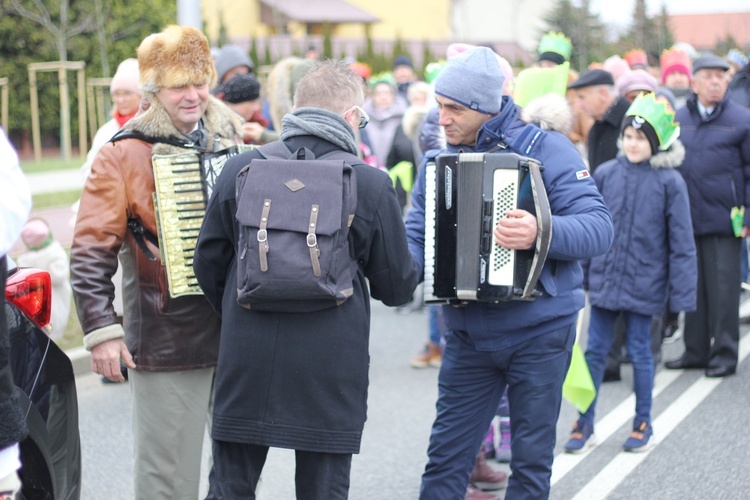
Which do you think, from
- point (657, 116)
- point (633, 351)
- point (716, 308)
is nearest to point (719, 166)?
point (716, 308)

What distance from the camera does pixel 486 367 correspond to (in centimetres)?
415

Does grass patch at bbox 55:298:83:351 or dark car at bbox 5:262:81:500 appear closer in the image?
dark car at bbox 5:262:81:500

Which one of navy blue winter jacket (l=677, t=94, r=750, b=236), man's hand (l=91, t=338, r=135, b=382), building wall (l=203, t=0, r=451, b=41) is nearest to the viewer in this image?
man's hand (l=91, t=338, r=135, b=382)

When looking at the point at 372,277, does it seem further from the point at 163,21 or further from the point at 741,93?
the point at 163,21

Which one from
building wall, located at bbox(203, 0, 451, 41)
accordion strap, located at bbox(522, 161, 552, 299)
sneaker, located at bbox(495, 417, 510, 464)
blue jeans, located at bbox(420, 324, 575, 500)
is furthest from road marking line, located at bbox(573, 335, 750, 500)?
building wall, located at bbox(203, 0, 451, 41)

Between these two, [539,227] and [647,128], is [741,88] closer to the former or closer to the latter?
[647,128]

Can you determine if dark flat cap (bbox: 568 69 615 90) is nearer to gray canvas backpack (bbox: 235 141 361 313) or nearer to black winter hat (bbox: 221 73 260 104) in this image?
black winter hat (bbox: 221 73 260 104)

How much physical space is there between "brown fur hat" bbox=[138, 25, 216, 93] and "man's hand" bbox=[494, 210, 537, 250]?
1.33m

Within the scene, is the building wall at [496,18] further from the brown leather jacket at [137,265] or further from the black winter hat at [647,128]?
the brown leather jacket at [137,265]

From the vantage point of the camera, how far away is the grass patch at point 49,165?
21.9 metres

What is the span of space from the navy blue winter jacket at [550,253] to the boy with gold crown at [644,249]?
6.89 ft

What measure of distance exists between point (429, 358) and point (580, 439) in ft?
7.27

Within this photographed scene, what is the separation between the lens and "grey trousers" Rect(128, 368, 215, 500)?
4043 mm

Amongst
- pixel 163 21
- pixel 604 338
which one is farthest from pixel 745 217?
pixel 163 21
